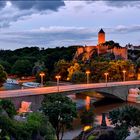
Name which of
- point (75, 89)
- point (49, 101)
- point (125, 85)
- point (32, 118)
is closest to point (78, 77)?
point (125, 85)

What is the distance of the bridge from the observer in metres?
48.2

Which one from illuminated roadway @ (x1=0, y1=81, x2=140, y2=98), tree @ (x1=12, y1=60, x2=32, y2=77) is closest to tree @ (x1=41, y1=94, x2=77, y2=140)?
illuminated roadway @ (x1=0, y1=81, x2=140, y2=98)

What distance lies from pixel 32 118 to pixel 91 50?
91.6 meters

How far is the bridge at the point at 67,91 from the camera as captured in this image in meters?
48.2

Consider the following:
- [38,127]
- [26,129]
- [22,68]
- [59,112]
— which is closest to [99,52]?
[22,68]

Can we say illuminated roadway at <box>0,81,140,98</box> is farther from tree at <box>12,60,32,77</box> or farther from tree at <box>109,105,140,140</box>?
tree at <box>12,60,32,77</box>

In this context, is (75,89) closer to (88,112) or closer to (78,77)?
(88,112)

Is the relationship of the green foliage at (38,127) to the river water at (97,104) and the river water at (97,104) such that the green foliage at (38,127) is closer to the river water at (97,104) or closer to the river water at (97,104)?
the river water at (97,104)

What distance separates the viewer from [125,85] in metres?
67.4

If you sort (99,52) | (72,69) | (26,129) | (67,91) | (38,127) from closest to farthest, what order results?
(26,129) → (38,127) → (67,91) → (72,69) → (99,52)

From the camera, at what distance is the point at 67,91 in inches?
2168

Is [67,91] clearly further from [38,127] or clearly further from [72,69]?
[38,127]

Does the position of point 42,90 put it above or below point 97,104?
above

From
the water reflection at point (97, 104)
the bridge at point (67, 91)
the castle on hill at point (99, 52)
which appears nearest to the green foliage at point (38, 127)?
the water reflection at point (97, 104)
